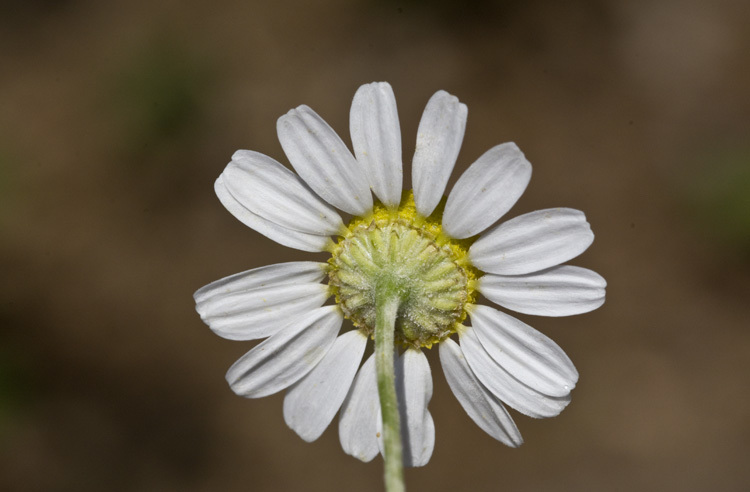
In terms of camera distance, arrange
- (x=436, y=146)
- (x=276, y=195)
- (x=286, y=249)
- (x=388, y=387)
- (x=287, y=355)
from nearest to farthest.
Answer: (x=388, y=387) → (x=436, y=146) → (x=276, y=195) → (x=287, y=355) → (x=286, y=249)

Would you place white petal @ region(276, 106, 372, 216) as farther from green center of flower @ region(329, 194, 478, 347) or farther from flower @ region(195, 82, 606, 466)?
green center of flower @ region(329, 194, 478, 347)

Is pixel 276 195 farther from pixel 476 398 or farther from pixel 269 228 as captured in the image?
pixel 476 398

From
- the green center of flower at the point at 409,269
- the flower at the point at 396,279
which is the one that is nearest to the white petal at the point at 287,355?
the flower at the point at 396,279

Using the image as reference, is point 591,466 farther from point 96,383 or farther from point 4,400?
point 4,400

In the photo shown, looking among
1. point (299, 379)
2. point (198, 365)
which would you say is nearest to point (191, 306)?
point (198, 365)

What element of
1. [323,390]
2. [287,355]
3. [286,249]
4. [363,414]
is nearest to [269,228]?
[287,355]

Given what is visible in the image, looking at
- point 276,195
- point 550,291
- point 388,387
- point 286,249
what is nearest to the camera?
point 388,387

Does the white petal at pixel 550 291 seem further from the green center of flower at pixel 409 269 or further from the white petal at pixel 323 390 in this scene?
the white petal at pixel 323 390
